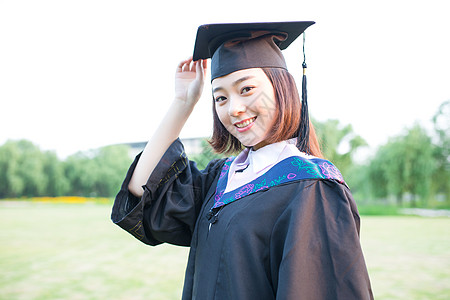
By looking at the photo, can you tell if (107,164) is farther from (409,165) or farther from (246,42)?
(246,42)

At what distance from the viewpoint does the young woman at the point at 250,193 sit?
866 millimetres

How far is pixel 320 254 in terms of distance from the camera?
870 mm

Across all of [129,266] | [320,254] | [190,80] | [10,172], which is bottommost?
[10,172]

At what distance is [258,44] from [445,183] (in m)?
17.9

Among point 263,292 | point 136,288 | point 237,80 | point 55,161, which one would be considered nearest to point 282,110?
point 237,80

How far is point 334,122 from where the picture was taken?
17.9 meters

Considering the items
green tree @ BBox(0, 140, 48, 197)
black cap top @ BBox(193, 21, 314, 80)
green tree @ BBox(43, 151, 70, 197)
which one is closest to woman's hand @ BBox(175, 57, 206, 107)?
black cap top @ BBox(193, 21, 314, 80)

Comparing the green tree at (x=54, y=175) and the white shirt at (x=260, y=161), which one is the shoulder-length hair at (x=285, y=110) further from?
the green tree at (x=54, y=175)

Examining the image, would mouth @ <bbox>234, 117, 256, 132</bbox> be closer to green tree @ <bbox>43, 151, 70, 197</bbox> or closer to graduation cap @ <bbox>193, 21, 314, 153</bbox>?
graduation cap @ <bbox>193, 21, 314, 153</bbox>

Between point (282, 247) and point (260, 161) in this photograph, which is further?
point (260, 161)

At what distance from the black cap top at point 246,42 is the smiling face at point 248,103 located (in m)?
0.03

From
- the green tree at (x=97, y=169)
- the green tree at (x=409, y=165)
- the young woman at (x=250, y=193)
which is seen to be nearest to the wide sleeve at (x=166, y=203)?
the young woman at (x=250, y=193)

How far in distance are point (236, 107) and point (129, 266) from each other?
583 cm

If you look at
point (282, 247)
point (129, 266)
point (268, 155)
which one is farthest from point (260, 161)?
point (129, 266)
